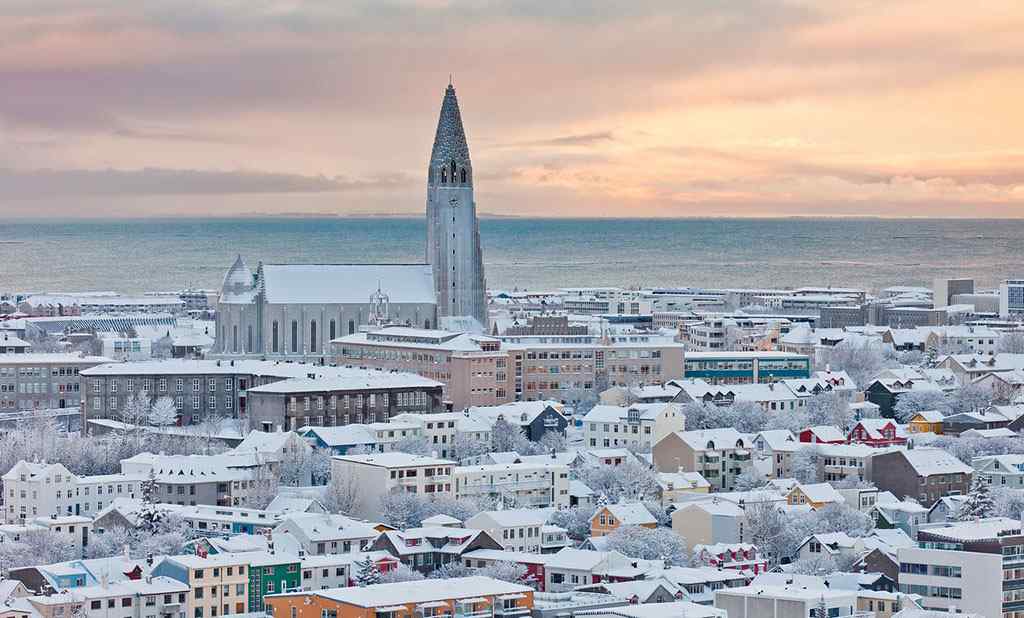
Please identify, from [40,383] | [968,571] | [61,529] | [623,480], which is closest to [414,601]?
[968,571]

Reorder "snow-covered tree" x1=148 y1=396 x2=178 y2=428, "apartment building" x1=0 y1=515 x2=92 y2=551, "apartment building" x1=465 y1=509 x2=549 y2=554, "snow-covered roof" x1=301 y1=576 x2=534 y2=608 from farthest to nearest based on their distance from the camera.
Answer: "snow-covered tree" x1=148 y1=396 x2=178 y2=428 → "apartment building" x1=465 y1=509 x2=549 y2=554 → "apartment building" x1=0 y1=515 x2=92 y2=551 → "snow-covered roof" x1=301 y1=576 x2=534 y2=608

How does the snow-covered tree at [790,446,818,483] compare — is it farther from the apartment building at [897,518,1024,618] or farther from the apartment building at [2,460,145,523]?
the apartment building at [2,460,145,523]

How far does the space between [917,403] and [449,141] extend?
3380 cm

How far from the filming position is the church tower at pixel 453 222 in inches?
4670

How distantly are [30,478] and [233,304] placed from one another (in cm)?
4587

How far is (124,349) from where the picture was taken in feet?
383

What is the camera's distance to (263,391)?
89.1m

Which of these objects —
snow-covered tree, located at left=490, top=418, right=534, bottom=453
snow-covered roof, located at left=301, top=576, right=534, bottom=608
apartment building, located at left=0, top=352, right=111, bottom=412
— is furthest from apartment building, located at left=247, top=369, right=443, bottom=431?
snow-covered roof, located at left=301, top=576, right=534, bottom=608

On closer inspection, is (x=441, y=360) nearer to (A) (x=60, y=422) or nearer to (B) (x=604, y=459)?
(A) (x=60, y=422)

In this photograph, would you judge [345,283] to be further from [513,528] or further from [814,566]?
[814,566]

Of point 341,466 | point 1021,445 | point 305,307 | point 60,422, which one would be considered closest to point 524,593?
point 341,466

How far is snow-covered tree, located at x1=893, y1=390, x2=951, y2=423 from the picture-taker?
91.2m

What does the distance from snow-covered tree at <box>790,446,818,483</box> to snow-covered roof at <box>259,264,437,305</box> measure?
4168cm

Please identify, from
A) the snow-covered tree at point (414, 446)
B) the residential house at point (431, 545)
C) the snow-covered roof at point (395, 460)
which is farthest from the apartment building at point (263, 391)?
the residential house at point (431, 545)
